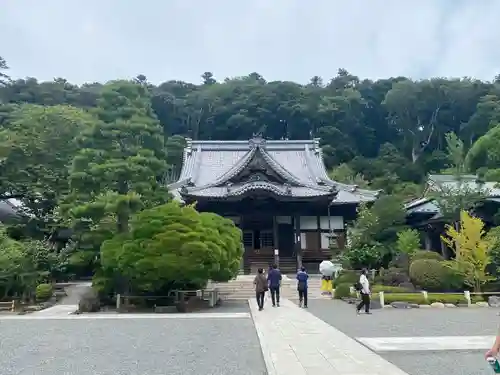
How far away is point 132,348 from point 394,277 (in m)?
15.2

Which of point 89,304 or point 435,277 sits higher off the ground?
point 435,277

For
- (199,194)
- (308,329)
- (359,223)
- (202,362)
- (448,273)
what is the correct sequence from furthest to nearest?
(199,194), (359,223), (448,273), (308,329), (202,362)

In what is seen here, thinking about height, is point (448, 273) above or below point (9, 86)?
below

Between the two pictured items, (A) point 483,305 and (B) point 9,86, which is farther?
(B) point 9,86

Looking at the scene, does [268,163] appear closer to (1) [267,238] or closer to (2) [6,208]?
(1) [267,238]

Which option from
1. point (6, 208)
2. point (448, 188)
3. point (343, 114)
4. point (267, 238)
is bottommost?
point (267, 238)

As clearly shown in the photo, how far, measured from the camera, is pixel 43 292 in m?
21.2

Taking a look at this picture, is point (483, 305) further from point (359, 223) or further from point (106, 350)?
point (106, 350)

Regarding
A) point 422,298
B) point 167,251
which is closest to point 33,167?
point 167,251

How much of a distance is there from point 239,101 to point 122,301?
54466mm

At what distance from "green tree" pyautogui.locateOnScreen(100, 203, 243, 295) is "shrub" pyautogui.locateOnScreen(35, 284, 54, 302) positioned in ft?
17.8

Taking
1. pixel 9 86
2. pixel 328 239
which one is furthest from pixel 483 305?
pixel 9 86

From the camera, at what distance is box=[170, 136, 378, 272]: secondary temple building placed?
28.8 metres

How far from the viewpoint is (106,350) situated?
9078 mm
